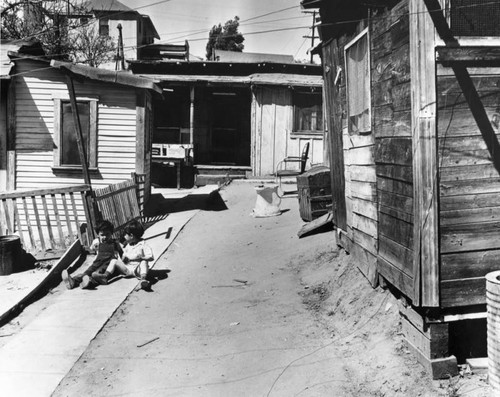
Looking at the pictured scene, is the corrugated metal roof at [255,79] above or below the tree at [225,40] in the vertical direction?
below

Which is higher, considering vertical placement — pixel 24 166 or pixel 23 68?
pixel 23 68

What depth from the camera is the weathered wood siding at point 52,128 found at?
482 inches

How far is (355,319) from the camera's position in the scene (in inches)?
226

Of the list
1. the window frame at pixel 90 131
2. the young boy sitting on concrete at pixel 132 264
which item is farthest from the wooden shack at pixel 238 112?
the young boy sitting on concrete at pixel 132 264

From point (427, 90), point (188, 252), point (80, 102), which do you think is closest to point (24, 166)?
point (80, 102)

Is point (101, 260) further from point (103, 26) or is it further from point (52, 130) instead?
point (103, 26)

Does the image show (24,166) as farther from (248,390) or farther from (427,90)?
(427,90)

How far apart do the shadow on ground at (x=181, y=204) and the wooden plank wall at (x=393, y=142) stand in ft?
27.6

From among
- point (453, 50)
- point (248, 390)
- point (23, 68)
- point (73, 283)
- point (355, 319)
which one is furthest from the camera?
point (23, 68)

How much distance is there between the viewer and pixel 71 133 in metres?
12.3

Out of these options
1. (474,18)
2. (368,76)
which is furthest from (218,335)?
(474,18)

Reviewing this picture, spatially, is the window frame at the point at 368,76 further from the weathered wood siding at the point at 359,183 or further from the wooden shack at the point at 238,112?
the wooden shack at the point at 238,112

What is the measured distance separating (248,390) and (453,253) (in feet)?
7.48

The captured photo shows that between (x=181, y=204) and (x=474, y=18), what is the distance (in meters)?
11.3
